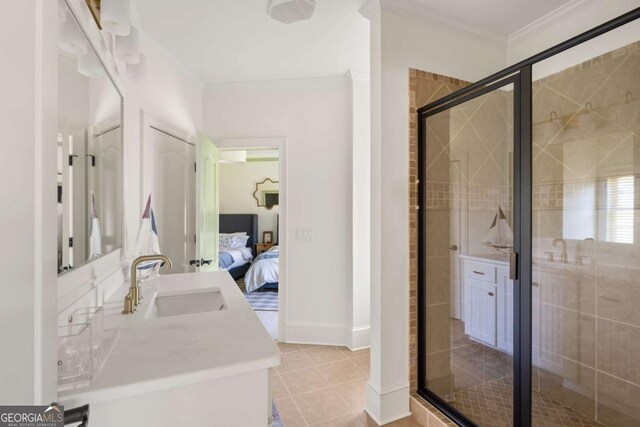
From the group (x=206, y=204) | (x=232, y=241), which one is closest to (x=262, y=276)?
(x=232, y=241)

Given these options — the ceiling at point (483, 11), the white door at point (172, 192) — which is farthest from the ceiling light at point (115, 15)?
the ceiling at point (483, 11)

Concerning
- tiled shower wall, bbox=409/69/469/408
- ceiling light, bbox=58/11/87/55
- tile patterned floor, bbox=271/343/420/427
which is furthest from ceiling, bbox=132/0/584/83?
tile patterned floor, bbox=271/343/420/427

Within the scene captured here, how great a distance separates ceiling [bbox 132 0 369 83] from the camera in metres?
2.01

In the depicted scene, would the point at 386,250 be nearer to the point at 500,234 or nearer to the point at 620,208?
the point at 500,234

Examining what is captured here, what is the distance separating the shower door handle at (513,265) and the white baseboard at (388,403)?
97cm

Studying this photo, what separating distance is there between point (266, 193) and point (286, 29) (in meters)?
4.74

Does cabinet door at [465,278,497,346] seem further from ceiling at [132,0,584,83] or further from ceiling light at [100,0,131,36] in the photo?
ceiling light at [100,0,131,36]

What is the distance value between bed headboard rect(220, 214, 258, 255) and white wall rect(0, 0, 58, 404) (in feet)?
20.1

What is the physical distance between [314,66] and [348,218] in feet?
4.74

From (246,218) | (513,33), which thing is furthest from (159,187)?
(246,218)

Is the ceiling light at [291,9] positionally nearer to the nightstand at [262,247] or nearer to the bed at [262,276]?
the bed at [262,276]

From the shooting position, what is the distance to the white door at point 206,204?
102 inches

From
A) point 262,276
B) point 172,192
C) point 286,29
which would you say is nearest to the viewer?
point 286,29

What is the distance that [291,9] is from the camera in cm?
186
